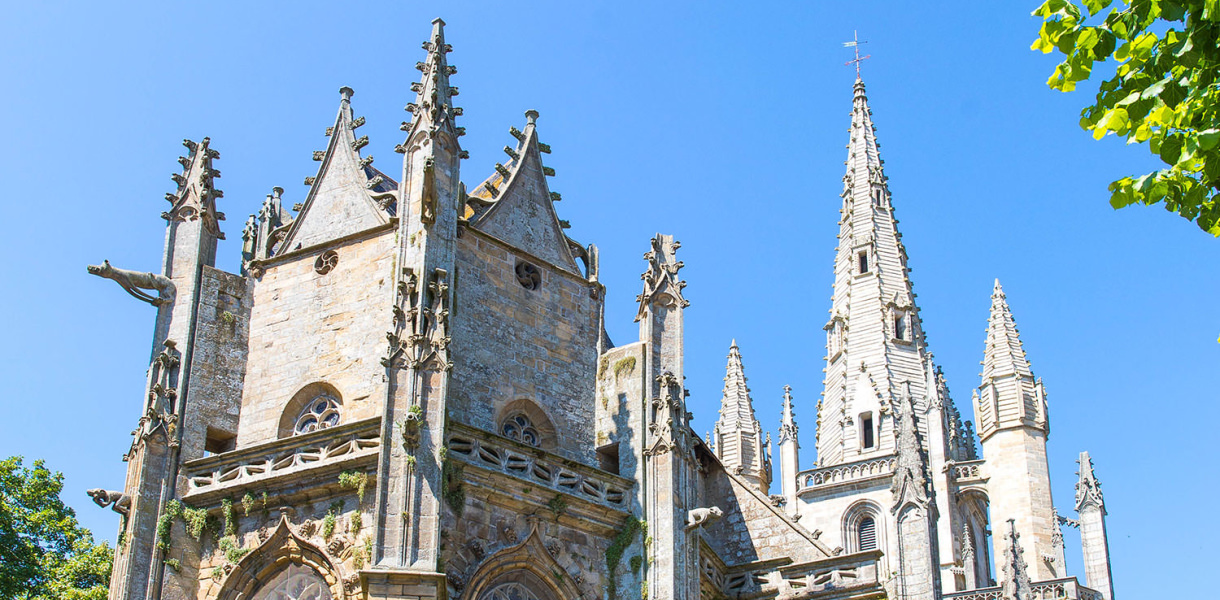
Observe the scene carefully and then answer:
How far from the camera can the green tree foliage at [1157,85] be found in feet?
32.0

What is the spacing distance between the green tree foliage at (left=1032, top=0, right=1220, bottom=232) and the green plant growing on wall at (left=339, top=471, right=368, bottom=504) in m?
10.7

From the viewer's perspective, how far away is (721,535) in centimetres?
2508

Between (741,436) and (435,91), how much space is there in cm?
Result: 2900

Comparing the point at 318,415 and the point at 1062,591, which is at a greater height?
the point at 1062,591

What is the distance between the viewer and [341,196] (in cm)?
2231

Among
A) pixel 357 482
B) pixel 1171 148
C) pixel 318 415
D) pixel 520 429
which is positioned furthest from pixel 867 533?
pixel 1171 148

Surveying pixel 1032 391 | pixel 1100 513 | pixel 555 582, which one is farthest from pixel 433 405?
pixel 1032 391

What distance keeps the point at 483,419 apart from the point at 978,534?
34.4 meters

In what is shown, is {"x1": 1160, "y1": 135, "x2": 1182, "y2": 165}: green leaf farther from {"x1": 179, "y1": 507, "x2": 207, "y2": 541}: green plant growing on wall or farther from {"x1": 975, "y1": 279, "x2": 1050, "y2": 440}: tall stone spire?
{"x1": 975, "y1": 279, "x2": 1050, "y2": 440}: tall stone spire

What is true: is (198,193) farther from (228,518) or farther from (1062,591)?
(1062,591)

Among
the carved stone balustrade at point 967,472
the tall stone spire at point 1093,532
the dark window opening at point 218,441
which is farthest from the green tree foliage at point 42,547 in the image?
the carved stone balustrade at point 967,472

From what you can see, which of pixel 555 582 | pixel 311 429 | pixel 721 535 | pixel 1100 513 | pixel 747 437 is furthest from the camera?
pixel 747 437

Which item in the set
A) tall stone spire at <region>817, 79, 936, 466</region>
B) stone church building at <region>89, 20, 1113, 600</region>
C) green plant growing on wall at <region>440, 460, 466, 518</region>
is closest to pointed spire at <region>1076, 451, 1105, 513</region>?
tall stone spire at <region>817, 79, 936, 466</region>

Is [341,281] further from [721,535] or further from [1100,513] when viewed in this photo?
[1100,513]
